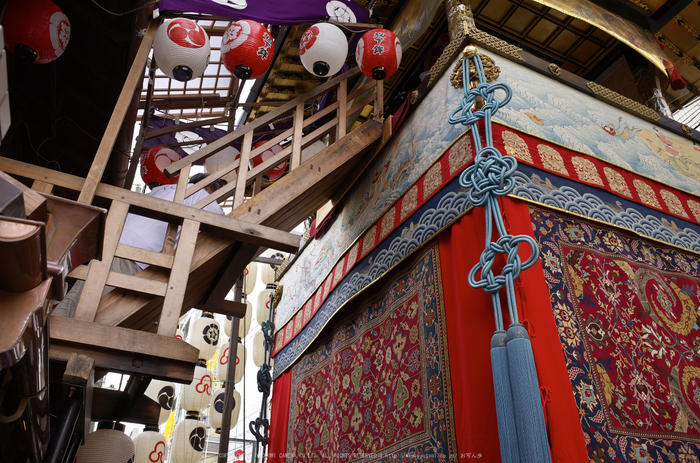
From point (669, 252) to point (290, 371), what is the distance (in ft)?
14.0

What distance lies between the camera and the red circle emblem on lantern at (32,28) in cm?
412

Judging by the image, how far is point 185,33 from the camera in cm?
429

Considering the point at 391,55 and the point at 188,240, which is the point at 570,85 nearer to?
the point at 391,55

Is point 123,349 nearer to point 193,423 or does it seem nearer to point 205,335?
point 205,335

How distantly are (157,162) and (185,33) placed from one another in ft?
9.70

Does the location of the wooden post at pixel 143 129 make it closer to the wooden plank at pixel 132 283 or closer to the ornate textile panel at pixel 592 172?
the wooden plank at pixel 132 283

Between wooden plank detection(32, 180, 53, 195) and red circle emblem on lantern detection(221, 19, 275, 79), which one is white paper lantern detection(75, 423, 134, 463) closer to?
wooden plank detection(32, 180, 53, 195)

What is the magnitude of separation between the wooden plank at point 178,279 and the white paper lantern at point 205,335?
293 inches

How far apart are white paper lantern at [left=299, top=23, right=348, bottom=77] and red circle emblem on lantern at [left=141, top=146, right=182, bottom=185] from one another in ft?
10.1

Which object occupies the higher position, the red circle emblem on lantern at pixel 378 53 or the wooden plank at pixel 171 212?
Answer: the red circle emblem on lantern at pixel 378 53

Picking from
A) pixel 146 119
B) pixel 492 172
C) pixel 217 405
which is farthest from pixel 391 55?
pixel 217 405

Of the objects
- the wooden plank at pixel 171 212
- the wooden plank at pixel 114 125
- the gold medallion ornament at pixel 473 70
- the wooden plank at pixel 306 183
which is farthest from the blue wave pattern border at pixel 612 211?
the wooden plank at pixel 114 125

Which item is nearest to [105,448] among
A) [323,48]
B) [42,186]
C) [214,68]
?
[42,186]

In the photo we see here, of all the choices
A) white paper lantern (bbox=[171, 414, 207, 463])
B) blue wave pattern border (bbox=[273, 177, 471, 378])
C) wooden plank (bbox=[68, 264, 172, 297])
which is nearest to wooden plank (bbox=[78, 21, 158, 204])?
wooden plank (bbox=[68, 264, 172, 297])
